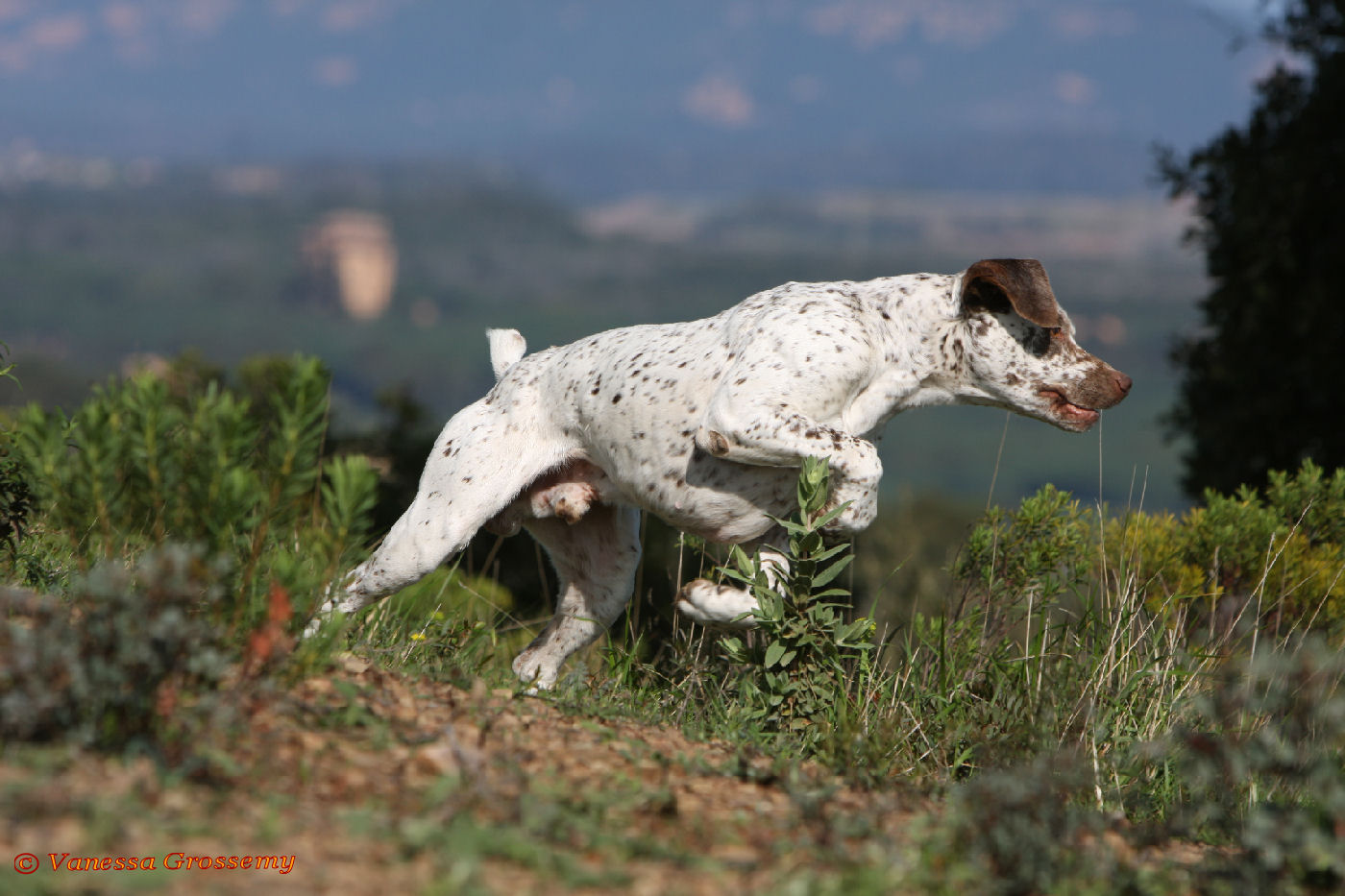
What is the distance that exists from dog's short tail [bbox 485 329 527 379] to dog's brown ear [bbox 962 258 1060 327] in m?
1.95

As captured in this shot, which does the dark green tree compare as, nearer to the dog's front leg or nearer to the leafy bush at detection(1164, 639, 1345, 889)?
the dog's front leg

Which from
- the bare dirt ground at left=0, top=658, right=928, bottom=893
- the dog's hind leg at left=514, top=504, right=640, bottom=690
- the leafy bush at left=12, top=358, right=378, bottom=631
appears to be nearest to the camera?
the bare dirt ground at left=0, top=658, right=928, bottom=893

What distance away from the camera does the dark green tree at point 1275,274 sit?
11570mm

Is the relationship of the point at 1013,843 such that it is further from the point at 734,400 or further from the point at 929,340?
the point at 929,340

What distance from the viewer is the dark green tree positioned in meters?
11.6

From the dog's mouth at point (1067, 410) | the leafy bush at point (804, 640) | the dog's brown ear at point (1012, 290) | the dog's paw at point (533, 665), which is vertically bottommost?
the dog's paw at point (533, 665)

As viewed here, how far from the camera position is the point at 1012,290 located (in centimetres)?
456

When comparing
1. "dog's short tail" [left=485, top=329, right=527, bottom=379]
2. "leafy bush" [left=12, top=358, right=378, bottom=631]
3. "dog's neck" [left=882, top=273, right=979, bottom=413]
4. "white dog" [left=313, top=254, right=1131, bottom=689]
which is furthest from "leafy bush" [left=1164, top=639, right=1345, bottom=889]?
"dog's short tail" [left=485, top=329, right=527, bottom=379]

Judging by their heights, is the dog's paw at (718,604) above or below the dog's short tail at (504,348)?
below

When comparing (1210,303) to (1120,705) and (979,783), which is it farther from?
(979,783)

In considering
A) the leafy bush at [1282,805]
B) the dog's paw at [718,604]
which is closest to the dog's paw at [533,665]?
the dog's paw at [718,604]

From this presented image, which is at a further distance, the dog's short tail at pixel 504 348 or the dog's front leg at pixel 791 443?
the dog's short tail at pixel 504 348

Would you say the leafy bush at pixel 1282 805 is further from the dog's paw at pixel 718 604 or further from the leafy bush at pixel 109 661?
the leafy bush at pixel 109 661

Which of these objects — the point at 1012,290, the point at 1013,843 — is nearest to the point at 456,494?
the point at 1012,290
